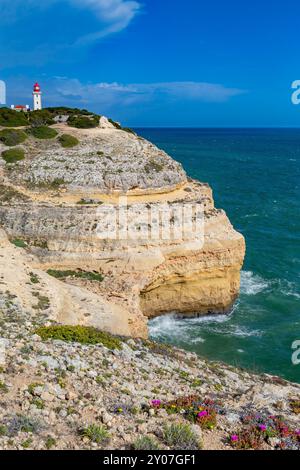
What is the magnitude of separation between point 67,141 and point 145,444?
32.3 metres

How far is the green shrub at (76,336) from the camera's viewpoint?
60.3ft

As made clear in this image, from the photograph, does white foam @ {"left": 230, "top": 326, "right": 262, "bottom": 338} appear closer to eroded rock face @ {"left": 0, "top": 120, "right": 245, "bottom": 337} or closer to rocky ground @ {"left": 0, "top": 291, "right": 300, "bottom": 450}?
eroded rock face @ {"left": 0, "top": 120, "right": 245, "bottom": 337}

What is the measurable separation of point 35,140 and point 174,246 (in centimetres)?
1767

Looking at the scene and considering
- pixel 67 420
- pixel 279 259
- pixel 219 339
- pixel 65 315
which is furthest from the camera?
pixel 279 259

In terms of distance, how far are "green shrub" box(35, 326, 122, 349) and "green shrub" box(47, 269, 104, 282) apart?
10198mm

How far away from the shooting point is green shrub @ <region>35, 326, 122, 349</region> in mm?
18378

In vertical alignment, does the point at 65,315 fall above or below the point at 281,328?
above

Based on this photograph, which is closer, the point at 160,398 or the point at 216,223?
the point at 160,398

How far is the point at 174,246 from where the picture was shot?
31844 millimetres

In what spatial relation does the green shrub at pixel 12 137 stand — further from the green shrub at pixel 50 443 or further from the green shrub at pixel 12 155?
the green shrub at pixel 50 443

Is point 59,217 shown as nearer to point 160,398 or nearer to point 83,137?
point 83,137

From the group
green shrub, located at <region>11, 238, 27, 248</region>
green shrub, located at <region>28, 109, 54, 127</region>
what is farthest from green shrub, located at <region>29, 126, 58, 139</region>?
green shrub, located at <region>11, 238, 27, 248</region>

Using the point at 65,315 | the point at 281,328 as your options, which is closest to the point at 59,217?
the point at 65,315

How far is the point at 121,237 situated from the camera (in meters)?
31.7
